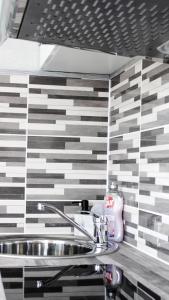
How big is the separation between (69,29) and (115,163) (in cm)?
104

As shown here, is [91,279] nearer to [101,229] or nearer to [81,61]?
[101,229]

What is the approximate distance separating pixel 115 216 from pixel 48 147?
1.45ft

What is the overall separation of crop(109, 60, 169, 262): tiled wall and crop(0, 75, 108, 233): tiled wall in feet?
0.32

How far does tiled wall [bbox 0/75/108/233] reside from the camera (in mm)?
1919

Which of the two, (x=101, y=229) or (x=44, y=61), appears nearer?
(x=101, y=229)

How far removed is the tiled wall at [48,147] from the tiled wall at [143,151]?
98 millimetres

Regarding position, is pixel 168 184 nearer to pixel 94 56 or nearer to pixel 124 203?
pixel 124 203

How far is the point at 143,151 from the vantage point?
1588mm

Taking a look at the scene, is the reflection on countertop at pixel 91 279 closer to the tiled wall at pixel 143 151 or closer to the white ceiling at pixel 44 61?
the tiled wall at pixel 143 151

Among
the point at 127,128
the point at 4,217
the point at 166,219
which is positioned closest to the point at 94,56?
the point at 127,128

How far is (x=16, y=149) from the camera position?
193 centimetres

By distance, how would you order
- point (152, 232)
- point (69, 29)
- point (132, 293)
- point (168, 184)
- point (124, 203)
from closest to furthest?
point (69, 29) < point (132, 293) < point (168, 184) < point (152, 232) < point (124, 203)

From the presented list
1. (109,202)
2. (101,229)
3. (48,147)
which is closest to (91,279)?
(101,229)

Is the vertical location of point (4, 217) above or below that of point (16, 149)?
below
